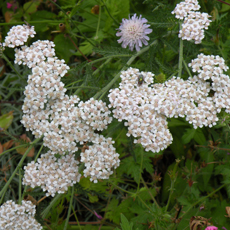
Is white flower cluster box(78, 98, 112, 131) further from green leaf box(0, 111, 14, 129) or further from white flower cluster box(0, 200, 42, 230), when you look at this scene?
green leaf box(0, 111, 14, 129)

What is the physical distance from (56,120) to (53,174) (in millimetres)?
530

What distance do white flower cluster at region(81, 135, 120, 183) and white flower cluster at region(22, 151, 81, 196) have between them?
0.68 feet

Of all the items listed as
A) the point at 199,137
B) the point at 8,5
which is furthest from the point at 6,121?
the point at 199,137

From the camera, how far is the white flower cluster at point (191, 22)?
2721 millimetres

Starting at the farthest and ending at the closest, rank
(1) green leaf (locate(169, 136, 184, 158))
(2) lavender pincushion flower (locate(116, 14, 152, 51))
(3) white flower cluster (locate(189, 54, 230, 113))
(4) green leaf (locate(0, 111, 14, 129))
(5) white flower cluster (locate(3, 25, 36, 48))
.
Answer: (4) green leaf (locate(0, 111, 14, 129)) → (1) green leaf (locate(169, 136, 184, 158)) → (2) lavender pincushion flower (locate(116, 14, 152, 51)) → (5) white flower cluster (locate(3, 25, 36, 48)) → (3) white flower cluster (locate(189, 54, 230, 113))

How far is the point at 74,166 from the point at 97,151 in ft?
1.02

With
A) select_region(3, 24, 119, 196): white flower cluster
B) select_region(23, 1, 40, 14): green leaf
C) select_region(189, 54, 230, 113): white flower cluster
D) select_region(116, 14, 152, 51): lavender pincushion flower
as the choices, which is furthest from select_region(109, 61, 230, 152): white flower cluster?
select_region(23, 1, 40, 14): green leaf

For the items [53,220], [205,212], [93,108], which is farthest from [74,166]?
[205,212]

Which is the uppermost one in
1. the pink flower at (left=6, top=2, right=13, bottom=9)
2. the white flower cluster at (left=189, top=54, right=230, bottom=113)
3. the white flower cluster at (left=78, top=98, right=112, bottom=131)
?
the pink flower at (left=6, top=2, right=13, bottom=9)

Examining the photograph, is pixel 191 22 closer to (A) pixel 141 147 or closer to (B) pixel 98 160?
(A) pixel 141 147

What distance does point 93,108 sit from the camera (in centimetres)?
250

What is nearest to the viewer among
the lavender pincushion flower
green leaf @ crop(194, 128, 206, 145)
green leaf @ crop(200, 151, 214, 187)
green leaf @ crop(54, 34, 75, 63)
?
the lavender pincushion flower

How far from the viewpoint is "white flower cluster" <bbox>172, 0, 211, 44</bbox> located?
2.72 metres

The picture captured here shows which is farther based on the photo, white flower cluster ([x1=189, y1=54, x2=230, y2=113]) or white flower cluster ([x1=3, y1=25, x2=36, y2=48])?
white flower cluster ([x1=3, y1=25, x2=36, y2=48])
